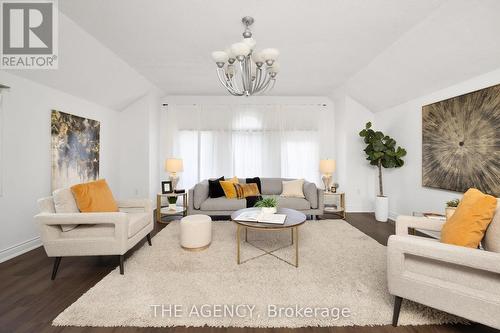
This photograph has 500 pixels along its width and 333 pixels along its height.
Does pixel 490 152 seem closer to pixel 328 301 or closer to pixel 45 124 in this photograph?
pixel 328 301

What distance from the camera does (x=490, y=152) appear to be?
2564 mm

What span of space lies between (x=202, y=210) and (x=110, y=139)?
2679 millimetres

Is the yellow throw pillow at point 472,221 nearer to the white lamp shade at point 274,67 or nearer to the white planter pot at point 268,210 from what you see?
the white planter pot at point 268,210

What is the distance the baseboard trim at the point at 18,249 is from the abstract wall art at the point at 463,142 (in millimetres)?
5969

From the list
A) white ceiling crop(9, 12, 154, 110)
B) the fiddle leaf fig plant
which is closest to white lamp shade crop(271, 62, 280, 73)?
white ceiling crop(9, 12, 154, 110)

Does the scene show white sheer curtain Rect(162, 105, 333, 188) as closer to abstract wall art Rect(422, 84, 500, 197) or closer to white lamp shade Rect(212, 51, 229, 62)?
abstract wall art Rect(422, 84, 500, 197)

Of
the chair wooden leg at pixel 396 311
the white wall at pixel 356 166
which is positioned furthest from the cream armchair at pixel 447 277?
the white wall at pixel 356 166

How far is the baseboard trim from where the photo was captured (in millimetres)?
2503

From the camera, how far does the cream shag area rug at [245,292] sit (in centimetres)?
159

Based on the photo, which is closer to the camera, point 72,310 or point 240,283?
point 72,310

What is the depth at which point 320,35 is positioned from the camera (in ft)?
9.11

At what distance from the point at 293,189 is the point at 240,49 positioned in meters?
3.00

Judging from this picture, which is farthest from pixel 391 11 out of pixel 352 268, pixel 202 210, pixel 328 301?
pixel 202 210

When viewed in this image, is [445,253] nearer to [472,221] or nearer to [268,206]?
[472,221]
